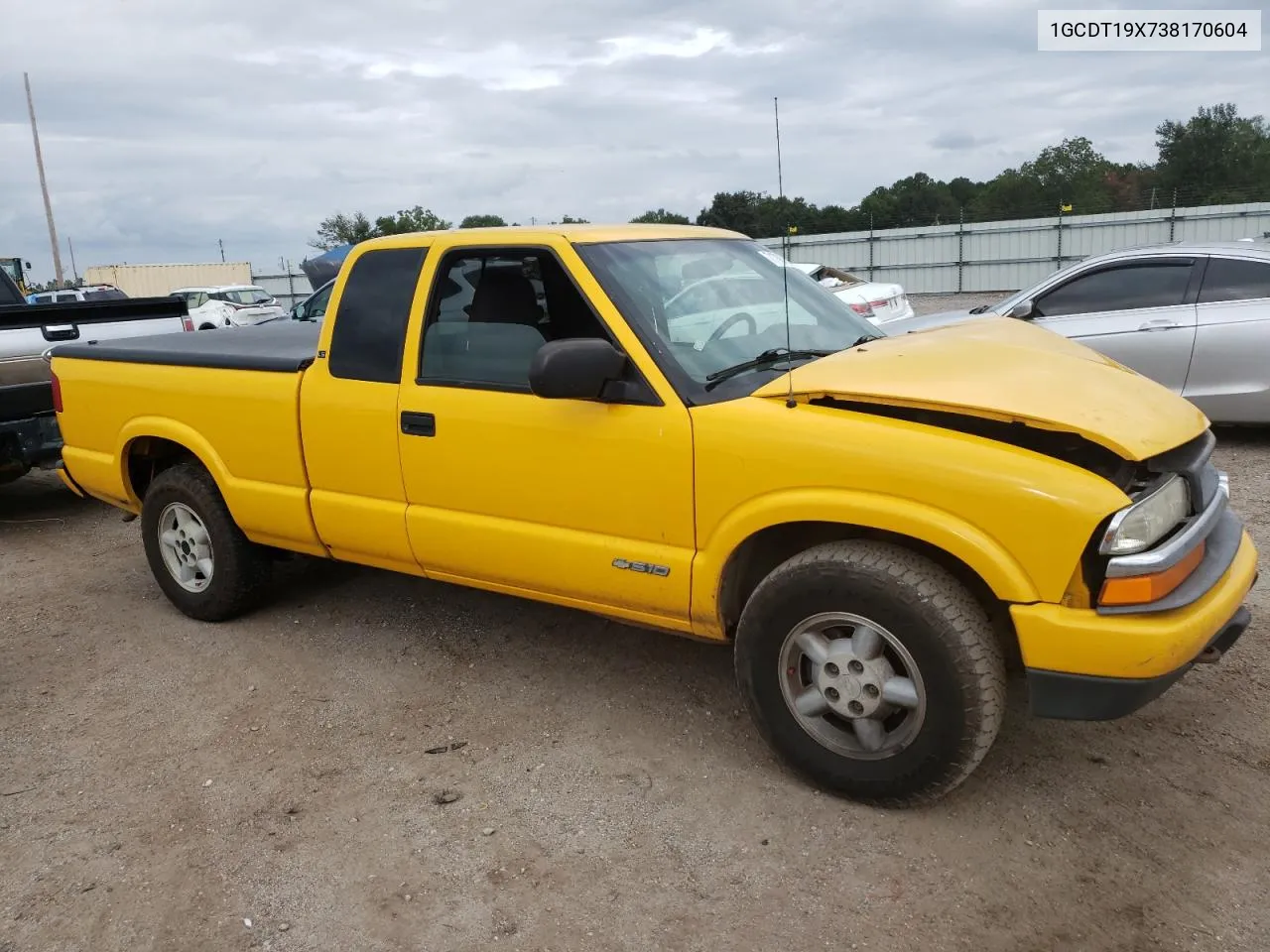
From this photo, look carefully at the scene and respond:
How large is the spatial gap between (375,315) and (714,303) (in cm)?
147

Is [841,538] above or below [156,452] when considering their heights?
below

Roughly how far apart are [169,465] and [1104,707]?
4.82 metres

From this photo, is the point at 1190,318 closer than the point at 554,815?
No

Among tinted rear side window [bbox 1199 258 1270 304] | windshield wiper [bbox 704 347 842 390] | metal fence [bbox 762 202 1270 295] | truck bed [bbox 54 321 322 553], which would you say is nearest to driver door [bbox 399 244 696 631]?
windshield wiper [bbox 704 347 842 390]

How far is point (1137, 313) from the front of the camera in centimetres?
748

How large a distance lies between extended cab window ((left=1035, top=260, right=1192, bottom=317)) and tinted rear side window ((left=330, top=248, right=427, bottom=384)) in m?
5.59

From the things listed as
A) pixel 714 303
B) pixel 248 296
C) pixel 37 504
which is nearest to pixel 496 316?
pixel 714 303

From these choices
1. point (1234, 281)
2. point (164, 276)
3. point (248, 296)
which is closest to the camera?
point (1234, 281)

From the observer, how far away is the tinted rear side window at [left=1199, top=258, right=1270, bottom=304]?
23.5 feet

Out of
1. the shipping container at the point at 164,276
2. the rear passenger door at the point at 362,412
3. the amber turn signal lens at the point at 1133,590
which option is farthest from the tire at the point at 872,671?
the shipping container at the point at 164,276

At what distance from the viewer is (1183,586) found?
9.53 feet

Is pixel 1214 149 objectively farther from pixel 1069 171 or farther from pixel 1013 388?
pixel 1013 388

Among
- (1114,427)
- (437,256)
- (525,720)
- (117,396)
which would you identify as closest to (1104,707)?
(1114,427)

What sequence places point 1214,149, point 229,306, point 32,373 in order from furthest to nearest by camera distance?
1. point 1214,149
2. point 229,306
3. point 32,373
